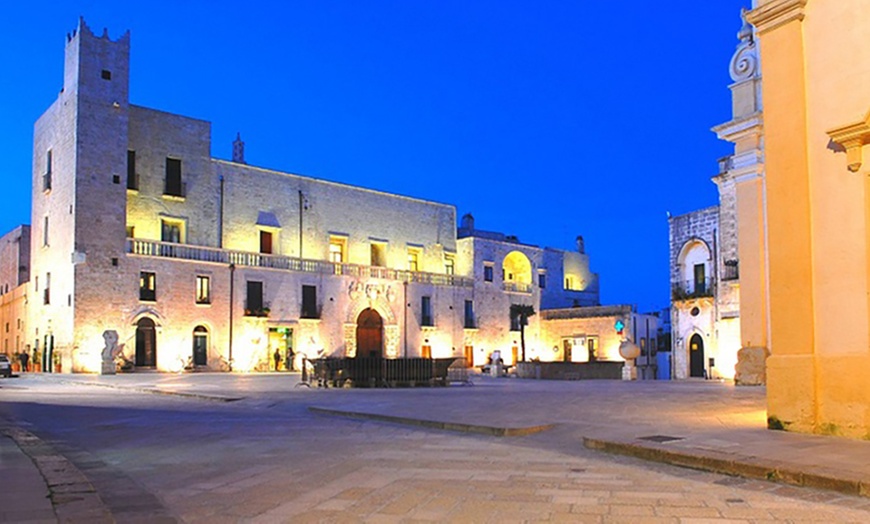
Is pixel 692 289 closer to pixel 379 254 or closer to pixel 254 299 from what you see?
pixel 379 254

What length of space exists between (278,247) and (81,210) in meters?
11.2

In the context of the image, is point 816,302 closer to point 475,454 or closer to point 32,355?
point 475,454

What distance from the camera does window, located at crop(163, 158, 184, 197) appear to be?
129 feet

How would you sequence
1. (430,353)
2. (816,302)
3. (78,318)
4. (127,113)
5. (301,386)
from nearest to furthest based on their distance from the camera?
(816,302) < (301,386) < (78,318) < (127,113) < (430,353)

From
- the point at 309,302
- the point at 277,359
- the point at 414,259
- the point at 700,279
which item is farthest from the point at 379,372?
the point at 414,259

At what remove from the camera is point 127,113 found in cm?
3719

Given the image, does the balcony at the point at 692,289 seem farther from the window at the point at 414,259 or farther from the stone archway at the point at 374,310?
the window at the point at 414,259

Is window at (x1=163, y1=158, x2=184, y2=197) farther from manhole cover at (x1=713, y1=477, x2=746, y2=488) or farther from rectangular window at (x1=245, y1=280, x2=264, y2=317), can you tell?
manhole cover at (x1=713, y1=477, x2=746, y2=488)

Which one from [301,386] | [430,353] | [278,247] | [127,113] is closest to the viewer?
[301,386]

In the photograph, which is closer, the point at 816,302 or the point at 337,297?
the point at 816,302

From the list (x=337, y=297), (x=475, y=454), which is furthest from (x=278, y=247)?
(x=475, y=454)

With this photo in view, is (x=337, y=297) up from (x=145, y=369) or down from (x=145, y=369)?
up

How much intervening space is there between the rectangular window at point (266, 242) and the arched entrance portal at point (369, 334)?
21.6 ft

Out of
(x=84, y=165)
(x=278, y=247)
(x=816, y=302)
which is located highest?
(x=84, y=165)
